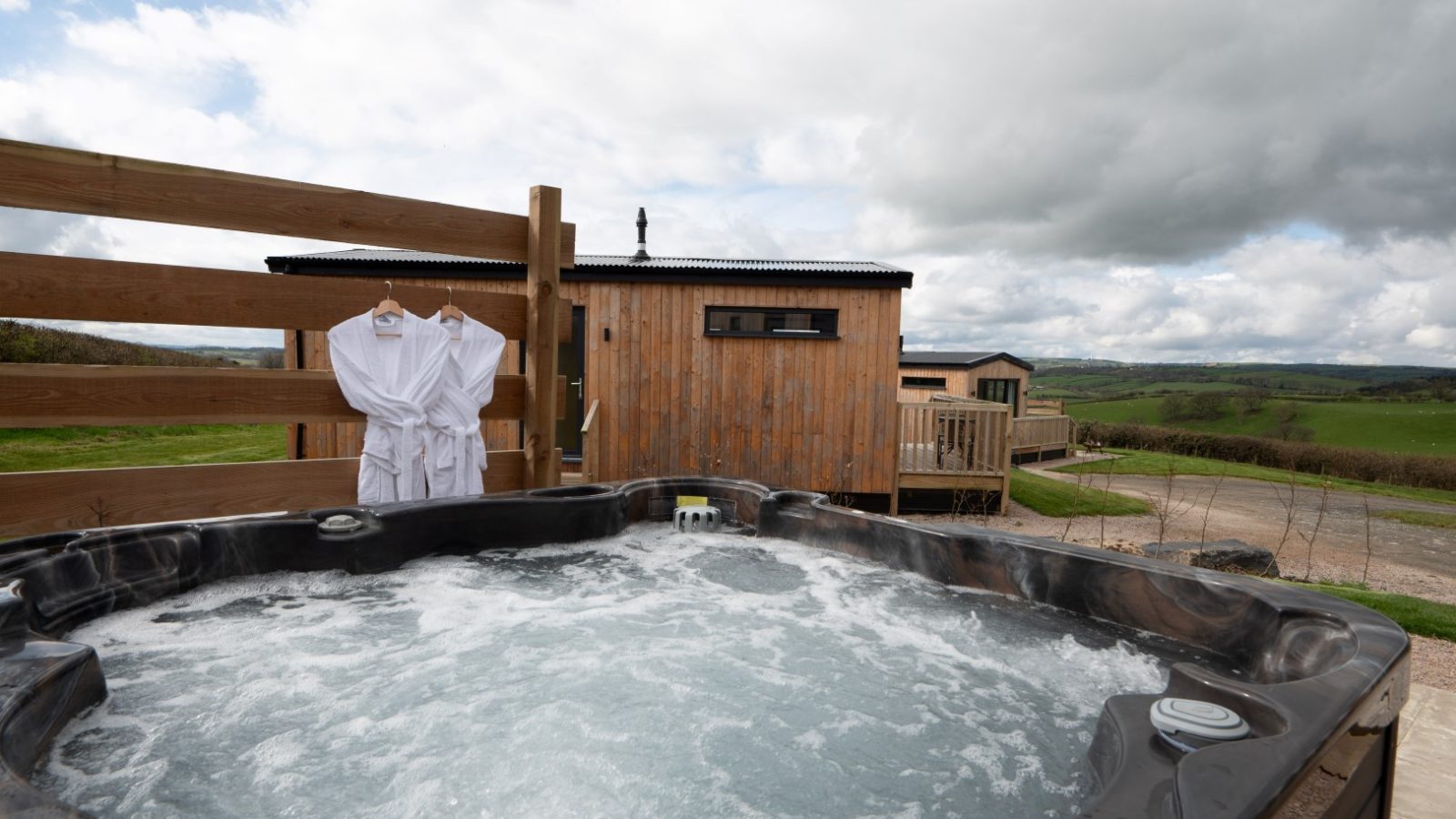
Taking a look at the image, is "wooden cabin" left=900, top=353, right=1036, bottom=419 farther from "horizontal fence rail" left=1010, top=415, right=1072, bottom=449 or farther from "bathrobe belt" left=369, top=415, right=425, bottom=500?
"bathrobe belt" left=369, top=415, right=425, bottom=500

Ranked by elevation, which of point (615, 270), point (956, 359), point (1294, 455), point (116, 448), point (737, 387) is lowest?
point (1294, 455)

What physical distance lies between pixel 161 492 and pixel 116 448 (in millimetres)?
7288

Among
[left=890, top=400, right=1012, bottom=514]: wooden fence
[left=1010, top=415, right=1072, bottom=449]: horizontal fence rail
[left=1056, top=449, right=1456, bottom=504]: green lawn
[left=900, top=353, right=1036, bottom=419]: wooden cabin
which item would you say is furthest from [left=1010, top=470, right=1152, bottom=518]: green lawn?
[left=900, top=353, right=1036, bottom=419]: wooden cabin

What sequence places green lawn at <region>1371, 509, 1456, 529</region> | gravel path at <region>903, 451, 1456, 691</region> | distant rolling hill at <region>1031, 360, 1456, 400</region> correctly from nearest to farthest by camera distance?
gravel path at <region>903, 451, 1456, 691</region> < green lawn at <region>1371, 509, 1456, 529</region> < distant rolling hill at <region>1031, 360, 1456, 400</region>

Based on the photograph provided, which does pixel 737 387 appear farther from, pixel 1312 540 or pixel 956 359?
pixel 956 359

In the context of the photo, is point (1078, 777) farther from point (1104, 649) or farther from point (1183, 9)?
point (1183, 9)

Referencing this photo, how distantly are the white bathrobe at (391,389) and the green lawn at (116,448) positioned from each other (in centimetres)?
441

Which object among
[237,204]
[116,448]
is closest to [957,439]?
[237,204]

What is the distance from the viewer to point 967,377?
46.6 feet

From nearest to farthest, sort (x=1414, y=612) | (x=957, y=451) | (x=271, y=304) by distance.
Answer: (x=271, y=304) → (x=1414, y=612) → (x=957, y=451)

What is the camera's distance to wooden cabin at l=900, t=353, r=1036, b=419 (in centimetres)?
1421

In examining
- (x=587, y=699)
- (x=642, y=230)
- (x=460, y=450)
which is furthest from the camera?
(x=642, y=230)

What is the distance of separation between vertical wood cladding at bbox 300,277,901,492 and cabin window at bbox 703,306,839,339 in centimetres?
7

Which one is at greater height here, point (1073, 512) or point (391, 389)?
point (391, 389)
